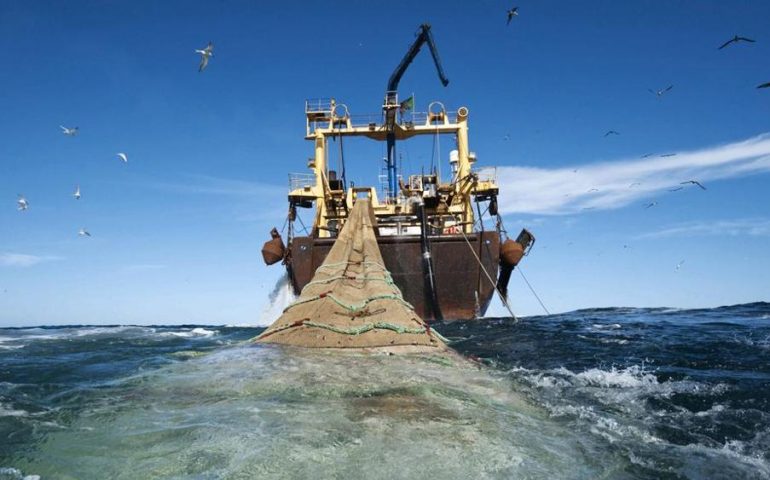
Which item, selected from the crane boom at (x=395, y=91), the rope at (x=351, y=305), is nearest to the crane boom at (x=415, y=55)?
the crane boom at (x=395, y=91)

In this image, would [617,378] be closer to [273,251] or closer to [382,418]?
[382,418]

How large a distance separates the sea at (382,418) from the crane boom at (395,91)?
14.2 meters

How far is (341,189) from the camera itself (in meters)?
19.6

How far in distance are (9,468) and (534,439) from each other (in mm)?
3438

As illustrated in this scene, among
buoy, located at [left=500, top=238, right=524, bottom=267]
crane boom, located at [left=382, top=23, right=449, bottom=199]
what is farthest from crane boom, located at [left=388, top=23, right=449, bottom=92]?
buoy, located at [left=500, top=238, right=524, bottom=267]

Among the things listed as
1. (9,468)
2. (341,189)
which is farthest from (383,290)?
(341,189)

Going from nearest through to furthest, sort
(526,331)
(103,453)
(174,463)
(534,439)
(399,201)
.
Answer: (174,463), (103,453), (534,439), (526,331), (399,201)

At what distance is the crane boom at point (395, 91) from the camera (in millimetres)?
19625

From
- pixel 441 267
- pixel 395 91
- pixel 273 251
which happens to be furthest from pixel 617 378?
pixel 395 91

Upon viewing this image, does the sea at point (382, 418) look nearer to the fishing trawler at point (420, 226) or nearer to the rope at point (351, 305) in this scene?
the rope at point (351, 305)

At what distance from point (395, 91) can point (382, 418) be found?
862 inches

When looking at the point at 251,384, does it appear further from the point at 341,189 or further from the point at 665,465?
the point at 341,189

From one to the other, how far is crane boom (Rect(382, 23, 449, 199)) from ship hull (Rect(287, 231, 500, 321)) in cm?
698

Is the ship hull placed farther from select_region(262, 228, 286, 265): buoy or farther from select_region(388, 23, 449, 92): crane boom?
select_region(388, 23, 449, 92): crane boom
